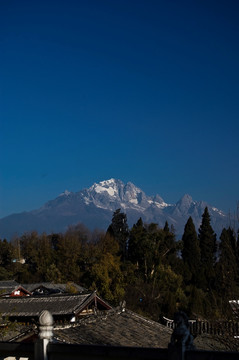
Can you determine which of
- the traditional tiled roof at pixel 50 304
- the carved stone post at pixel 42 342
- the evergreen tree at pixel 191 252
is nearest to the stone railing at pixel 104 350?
the carved stone post at pixel 42 342

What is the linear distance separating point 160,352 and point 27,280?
135ft

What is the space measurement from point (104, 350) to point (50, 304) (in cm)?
1830

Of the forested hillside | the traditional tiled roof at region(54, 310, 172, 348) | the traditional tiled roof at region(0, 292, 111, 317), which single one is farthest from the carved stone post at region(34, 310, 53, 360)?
the forested hillside

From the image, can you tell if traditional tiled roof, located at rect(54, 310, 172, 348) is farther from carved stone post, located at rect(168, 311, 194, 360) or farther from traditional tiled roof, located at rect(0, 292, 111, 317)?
carved stone post, located at rect(168, 311, 194, 360)

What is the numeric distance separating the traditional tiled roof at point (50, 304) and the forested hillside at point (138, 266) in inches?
318

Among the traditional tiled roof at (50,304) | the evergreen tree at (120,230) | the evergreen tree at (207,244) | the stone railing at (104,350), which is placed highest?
the evergreen tree at (120,230)

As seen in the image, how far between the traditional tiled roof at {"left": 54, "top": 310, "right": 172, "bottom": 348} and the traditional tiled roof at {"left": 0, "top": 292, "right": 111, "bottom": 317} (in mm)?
6821

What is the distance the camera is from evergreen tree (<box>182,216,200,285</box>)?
129 ft

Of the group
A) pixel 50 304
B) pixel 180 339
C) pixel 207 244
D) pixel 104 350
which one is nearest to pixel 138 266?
pixel 207 244

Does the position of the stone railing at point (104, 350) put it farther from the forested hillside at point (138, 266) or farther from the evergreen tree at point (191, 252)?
the evergreen tree at point (191, 252)

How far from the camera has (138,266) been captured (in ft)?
127

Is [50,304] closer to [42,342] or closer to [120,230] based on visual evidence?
[42,342]

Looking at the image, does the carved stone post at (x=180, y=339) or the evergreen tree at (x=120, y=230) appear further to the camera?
the evergreen tree at (x=120, y=230)

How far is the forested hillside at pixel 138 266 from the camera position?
1212 inches
